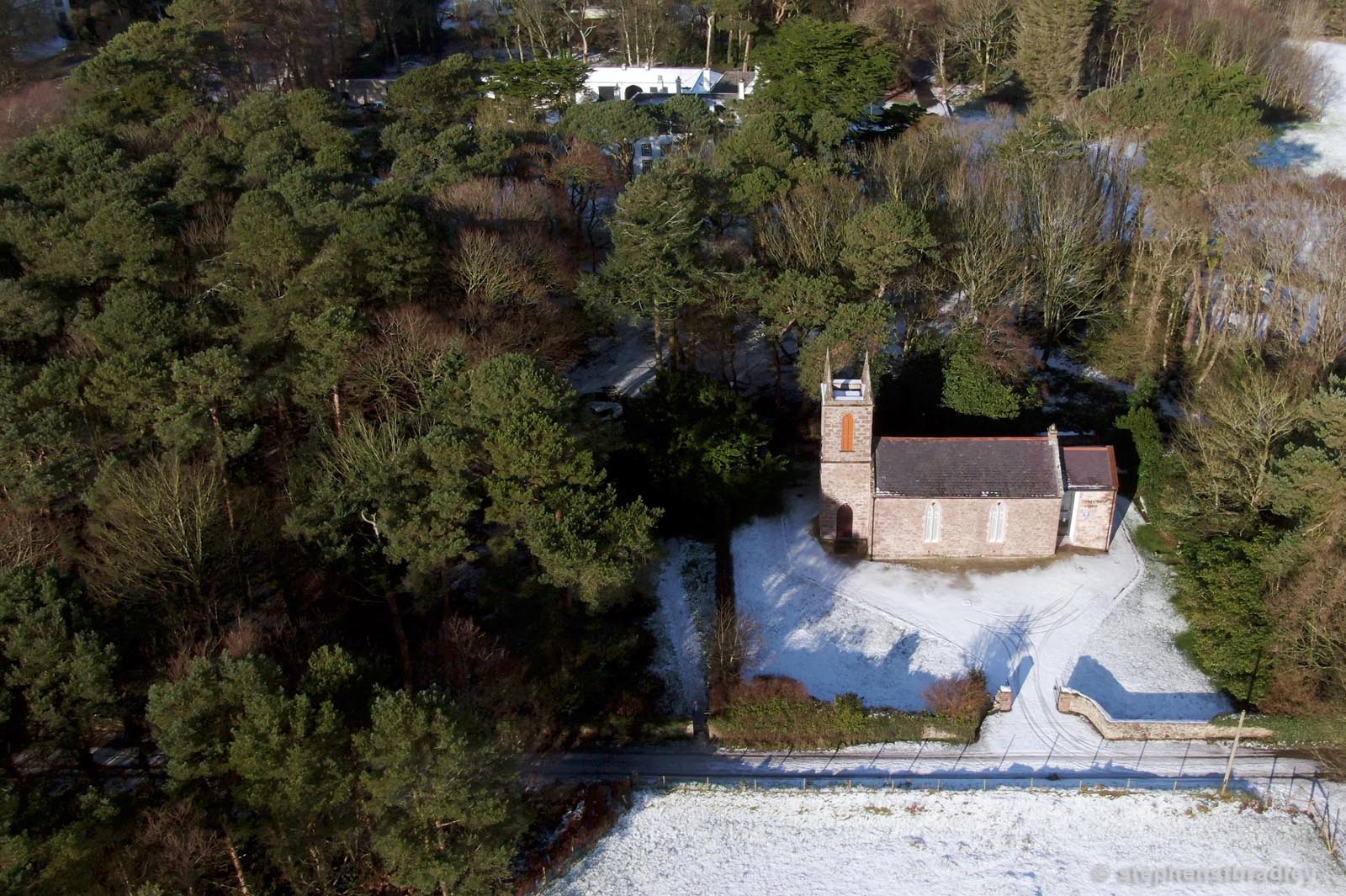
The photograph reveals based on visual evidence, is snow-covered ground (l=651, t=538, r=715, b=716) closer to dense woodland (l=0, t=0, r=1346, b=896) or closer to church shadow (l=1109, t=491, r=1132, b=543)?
dense woodland (l=0, t=0, r=1346, b=896)

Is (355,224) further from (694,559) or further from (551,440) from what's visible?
(694,559)

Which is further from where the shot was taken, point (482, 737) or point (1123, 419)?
point (1123, 419)

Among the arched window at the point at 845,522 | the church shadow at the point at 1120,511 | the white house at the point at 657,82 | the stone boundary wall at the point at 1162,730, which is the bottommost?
the stone boundary wall at the point at 1162,730

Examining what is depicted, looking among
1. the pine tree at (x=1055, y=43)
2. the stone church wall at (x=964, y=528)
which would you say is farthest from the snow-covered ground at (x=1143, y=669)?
the pine tree at (x=1055, y=43)

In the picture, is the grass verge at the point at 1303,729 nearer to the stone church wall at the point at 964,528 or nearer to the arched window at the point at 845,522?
the stone church wall at the point at 964,528

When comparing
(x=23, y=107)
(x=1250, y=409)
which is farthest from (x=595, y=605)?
(x=23, y=107)
